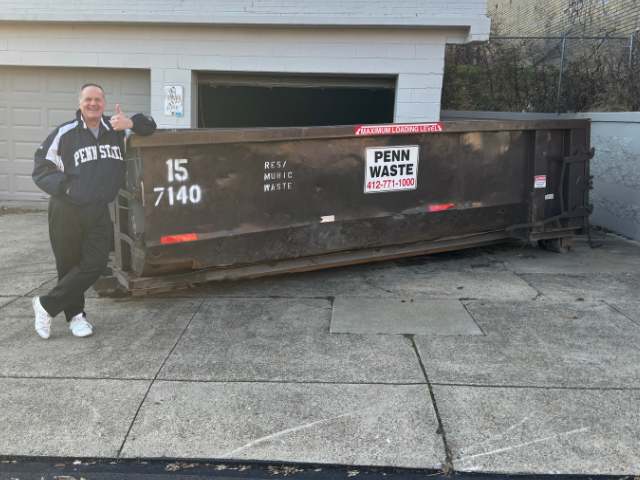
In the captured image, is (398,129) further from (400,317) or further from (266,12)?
(266,12)

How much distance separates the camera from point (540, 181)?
7410 mm

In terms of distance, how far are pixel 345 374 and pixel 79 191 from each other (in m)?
2.44

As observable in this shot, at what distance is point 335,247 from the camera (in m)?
6.37

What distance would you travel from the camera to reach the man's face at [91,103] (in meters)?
4.54

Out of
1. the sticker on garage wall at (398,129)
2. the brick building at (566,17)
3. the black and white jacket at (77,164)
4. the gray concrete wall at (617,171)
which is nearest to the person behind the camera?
the black and white jacket at (77,164)

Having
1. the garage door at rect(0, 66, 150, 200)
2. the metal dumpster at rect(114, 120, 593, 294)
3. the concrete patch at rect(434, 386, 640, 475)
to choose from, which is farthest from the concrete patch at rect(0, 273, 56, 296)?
the garage door at rect(0, 66, 150, 200)

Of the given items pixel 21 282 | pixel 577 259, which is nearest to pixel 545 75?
pixel 577 259

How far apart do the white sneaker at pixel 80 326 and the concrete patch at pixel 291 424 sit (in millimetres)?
1166

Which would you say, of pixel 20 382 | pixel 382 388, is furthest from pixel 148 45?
pixel 382 388

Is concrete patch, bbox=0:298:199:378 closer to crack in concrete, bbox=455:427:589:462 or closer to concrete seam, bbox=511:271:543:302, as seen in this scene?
crack in concrete, bbox=455:427:589:462

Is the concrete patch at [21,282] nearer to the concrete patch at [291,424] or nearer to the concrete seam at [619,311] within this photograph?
the concrete patch at [291,424]

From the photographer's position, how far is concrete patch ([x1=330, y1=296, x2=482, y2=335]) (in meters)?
5.04

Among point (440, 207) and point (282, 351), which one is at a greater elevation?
point (440, 207)

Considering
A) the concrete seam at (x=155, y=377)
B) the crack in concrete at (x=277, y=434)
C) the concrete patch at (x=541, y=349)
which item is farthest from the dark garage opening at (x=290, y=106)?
the crack in concrete at (x=277, y=434)
